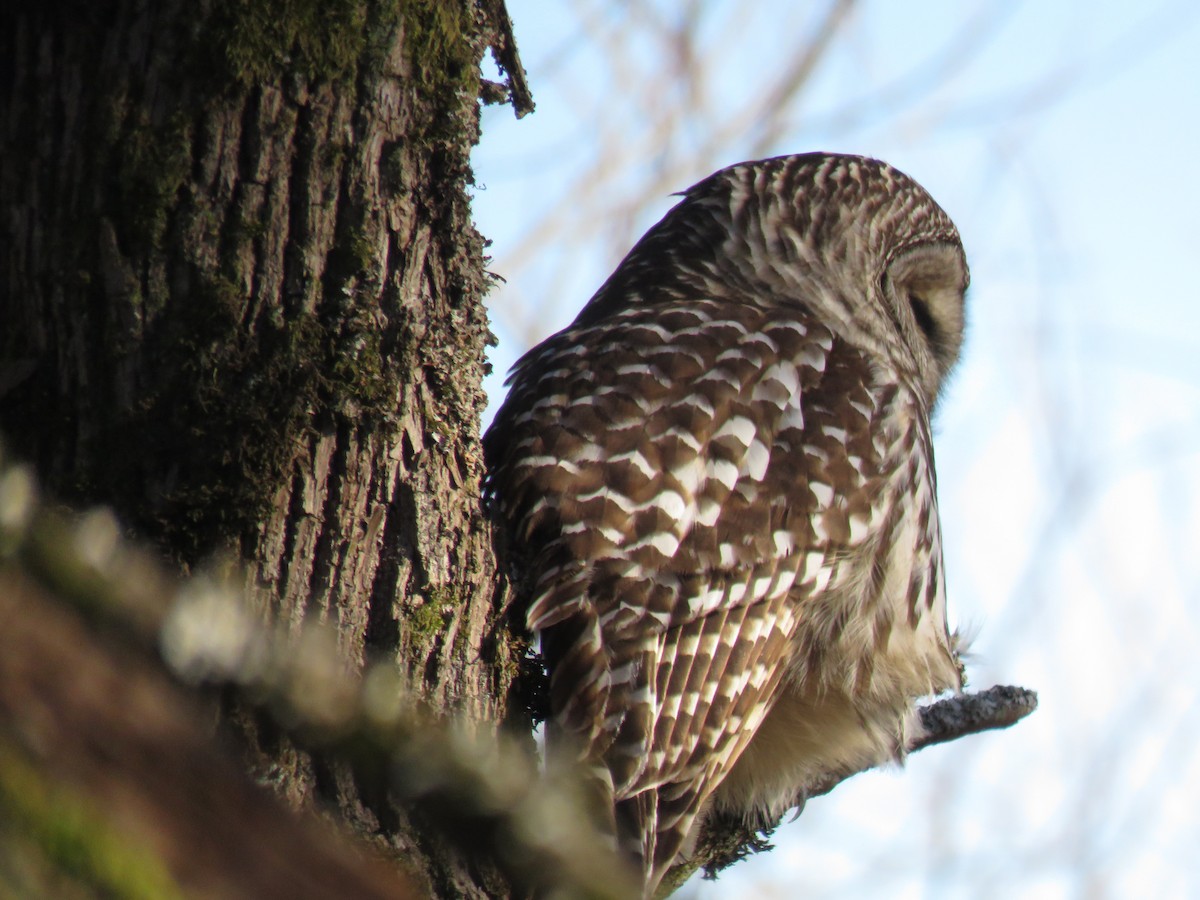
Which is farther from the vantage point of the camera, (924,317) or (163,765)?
(924,317)

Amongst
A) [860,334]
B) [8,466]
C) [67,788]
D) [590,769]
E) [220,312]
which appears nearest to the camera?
[67,788]

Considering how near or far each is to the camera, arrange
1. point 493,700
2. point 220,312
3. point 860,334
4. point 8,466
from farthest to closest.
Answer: point 860,334, point 493,700, point 220,312, point 8,466

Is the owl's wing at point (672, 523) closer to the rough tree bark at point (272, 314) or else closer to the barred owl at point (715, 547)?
the barred owl at point (715, 547)

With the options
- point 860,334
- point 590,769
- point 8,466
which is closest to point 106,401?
point 590,769

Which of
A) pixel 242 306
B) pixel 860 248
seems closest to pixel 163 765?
pixel 242 306

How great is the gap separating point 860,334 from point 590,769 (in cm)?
206

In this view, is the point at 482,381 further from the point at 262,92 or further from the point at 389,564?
the point at 262,92

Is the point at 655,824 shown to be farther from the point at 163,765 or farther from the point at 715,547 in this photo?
the point at 163,765

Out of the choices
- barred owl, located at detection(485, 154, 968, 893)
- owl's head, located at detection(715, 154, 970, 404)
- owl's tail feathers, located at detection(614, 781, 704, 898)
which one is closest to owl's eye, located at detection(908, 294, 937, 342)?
owl's head, located at detection(715, 154, 970, 404)

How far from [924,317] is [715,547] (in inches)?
96.6

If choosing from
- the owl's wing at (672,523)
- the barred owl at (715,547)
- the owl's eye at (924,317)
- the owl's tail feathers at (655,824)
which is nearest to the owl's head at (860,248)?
the owl's eye at (924,317)

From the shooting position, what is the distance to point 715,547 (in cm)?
288

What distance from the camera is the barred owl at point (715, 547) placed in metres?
2.70

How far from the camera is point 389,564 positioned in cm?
226
